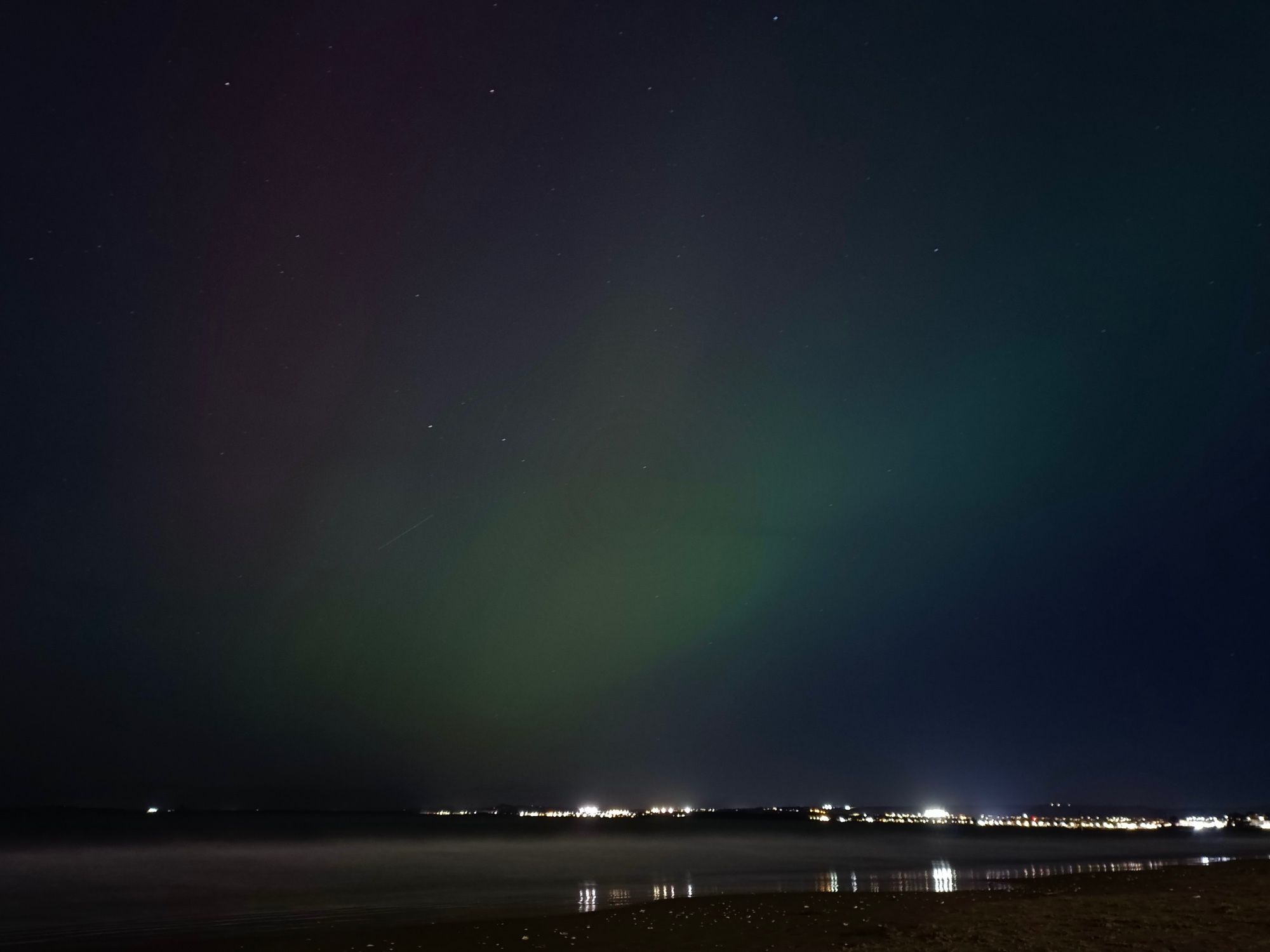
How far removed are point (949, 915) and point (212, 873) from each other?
133ft

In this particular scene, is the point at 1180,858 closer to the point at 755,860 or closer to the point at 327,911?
the point at 755,860

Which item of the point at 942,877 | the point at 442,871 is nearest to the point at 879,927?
the point at 942,877

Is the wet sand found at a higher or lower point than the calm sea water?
higher

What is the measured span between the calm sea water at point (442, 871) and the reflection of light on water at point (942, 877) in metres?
0.11

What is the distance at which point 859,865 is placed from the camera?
161 feet

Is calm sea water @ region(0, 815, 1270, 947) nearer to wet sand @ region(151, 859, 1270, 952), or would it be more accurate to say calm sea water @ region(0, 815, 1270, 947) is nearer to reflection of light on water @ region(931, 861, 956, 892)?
reflection of light on water @ region(931, 861, 956, 892)

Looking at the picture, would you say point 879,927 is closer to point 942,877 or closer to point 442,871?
point 942,877

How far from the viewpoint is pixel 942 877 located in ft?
124

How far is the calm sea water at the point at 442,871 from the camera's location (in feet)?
93.0

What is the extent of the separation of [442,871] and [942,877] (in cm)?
2516

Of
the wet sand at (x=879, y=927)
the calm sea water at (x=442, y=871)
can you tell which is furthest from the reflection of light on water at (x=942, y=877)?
the wet sand at (x=879, y=927)

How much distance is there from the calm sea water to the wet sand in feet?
10.4

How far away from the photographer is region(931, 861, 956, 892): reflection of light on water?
3128 centimetres

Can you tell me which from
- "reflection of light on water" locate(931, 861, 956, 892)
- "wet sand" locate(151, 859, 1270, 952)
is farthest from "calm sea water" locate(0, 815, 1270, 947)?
"wet sand" locate(151, 859, 1270, 952)
